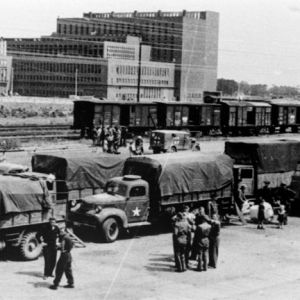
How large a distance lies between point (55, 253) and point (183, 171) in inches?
286

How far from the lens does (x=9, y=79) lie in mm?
144500

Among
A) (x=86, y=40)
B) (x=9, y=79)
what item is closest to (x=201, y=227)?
(x=9, y=79)

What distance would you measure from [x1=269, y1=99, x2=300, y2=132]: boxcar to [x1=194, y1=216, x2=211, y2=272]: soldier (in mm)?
47090

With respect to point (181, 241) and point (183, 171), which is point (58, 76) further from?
point (181, 241)

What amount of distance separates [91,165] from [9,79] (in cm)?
12654

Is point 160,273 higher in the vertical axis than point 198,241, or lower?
lower

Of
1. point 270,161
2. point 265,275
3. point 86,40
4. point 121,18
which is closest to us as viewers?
point 265,275

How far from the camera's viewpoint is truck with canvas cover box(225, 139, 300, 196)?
26.7m

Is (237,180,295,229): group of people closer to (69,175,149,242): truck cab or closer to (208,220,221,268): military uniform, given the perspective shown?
(69,175,149,242): truck cab

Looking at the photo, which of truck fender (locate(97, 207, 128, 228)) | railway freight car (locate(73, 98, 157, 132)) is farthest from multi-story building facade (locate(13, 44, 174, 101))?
truck fender (locate(97, 207, 128, 228))

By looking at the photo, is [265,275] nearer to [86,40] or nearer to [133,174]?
[133,174]

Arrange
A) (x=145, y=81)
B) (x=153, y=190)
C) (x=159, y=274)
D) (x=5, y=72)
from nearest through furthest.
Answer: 1. (x=159, y=274)
2. (x=153, y=190)
3. (x=5, y=72)
4. (x=145, y=81)

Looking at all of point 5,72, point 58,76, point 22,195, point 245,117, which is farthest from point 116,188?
point 5,72

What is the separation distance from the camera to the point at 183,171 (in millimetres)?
22016
